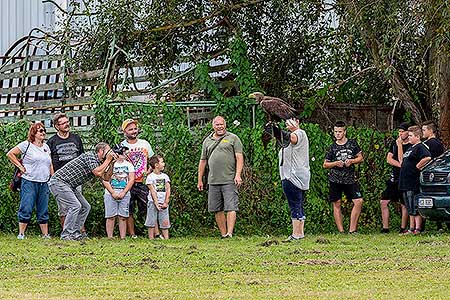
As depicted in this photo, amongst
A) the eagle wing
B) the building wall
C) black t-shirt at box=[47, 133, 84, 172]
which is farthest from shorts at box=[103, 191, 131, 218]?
the building wall

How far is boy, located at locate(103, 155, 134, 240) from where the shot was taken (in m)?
14.9

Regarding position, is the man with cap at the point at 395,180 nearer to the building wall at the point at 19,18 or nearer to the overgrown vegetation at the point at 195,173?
the overgrown vegetation at the point at 195,173

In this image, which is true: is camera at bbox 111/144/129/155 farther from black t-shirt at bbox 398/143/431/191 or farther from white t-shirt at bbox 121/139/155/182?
black t-shirt at bbox 398/143/431/191

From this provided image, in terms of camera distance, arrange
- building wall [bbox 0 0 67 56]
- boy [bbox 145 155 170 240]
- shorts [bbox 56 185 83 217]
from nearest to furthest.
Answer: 1. shorts [bbox 56 185 83 217]
2. boy [bbox 145 155 170 240]
3. building wall [bbox 0 0 67 56]

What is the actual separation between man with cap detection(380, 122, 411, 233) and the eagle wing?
66.3 inches

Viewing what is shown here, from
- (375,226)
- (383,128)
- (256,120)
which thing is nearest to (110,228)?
(256,120)

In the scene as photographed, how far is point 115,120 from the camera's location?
15.9m

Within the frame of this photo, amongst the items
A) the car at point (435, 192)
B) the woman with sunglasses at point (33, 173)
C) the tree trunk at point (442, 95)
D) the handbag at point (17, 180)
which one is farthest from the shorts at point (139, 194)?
the tree trunk at point (442, 95)

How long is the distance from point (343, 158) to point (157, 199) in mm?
2821

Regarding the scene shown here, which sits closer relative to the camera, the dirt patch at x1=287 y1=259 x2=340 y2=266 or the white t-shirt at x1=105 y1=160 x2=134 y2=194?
the dirt patch at x1=287 y1=259 x2=340 y2=266

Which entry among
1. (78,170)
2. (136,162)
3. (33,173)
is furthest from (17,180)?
(136,162)

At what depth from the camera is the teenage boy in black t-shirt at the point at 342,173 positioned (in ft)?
51.4

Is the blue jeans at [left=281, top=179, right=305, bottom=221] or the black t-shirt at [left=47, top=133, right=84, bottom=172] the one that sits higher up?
the black t-shirt at [left=47, top=133, right=84, bottom=172]

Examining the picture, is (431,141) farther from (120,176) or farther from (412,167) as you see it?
(120,176)
